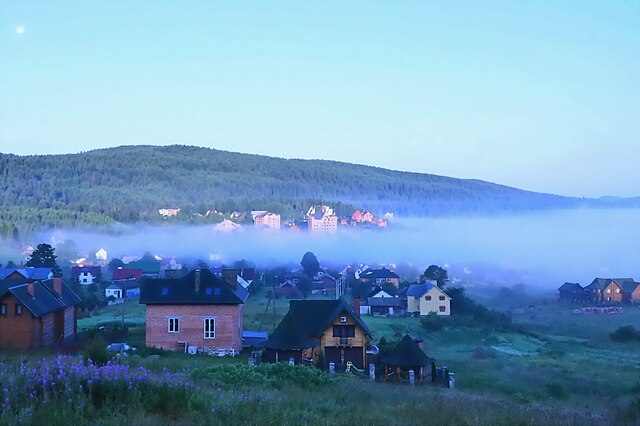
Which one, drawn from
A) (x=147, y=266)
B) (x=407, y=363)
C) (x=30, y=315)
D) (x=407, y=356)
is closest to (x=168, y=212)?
(x=147, y=266)

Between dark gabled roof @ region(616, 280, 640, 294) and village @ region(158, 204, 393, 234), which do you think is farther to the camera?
village @ region(158, 204, 393, 234)

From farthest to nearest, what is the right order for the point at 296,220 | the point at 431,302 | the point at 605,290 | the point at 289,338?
the point at 296,220 → the point at 605,290 → the point at 431,302 → the point at 289,338

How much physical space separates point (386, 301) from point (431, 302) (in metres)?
4.51

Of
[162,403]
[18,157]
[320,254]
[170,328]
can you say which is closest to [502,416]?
[162,403]

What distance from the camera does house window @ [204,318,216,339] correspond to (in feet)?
122

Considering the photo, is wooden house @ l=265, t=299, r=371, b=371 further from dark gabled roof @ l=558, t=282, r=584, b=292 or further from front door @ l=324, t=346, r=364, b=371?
dark gabled roof @ l=558, t=282, r=584, b=292

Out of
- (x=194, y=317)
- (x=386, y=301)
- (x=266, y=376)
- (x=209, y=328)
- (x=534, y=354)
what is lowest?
(x=534, y=354)

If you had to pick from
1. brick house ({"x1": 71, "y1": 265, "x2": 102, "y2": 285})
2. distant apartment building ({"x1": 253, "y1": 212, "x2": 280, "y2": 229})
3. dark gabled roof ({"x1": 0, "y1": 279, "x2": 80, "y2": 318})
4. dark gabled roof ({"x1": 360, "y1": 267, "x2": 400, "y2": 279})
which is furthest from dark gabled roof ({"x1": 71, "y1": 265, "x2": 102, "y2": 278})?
dark gabled roof ({"x1": 0, "y1": 279, "x2": 80, "y2": 318})

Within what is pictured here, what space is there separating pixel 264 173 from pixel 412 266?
9243 centimetres

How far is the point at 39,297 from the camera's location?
33219 millimetres

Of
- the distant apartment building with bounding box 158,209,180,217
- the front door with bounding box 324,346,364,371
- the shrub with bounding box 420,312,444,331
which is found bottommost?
the shrub with bounding box 420,312,444,331

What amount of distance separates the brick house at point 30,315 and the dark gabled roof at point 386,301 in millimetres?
37069

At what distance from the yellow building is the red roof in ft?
116

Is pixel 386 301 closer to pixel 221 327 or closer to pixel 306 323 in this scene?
pixel 306 323
